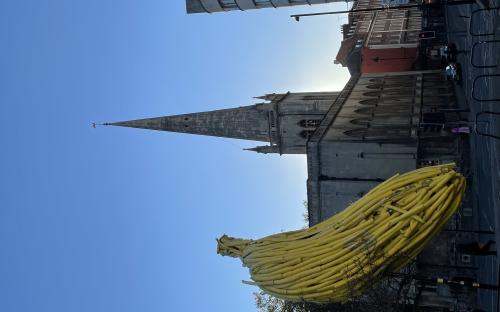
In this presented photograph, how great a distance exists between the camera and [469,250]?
19.0m

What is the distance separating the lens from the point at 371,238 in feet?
56.3

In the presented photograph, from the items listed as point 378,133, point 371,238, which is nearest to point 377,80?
point 378,133

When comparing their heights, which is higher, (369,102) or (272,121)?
(369,102)

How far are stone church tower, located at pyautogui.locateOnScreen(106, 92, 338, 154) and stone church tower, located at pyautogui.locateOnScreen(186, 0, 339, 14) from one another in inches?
364

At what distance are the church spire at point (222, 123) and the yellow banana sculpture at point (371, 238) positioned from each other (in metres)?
32.1

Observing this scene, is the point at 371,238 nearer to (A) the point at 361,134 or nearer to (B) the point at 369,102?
(A) the point at 361,134

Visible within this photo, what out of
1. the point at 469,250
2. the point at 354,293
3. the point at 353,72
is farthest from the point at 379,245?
the point at 353,72

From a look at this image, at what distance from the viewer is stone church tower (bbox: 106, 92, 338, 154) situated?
160 ft

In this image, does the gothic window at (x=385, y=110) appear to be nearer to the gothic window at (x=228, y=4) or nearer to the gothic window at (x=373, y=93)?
the gothic window at (x=373, y=93)

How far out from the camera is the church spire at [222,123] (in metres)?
50.5

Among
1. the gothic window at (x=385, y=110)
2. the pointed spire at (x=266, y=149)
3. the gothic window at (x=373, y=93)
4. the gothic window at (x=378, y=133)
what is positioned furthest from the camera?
the pointed spire at (x=266, y=149)

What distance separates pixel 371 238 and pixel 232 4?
30.8 m

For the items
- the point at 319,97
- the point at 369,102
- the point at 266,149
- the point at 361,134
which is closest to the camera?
the point at 361,134

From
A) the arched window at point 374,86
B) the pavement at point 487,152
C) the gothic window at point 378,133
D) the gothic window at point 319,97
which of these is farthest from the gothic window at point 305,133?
the pavement at point 487,152
